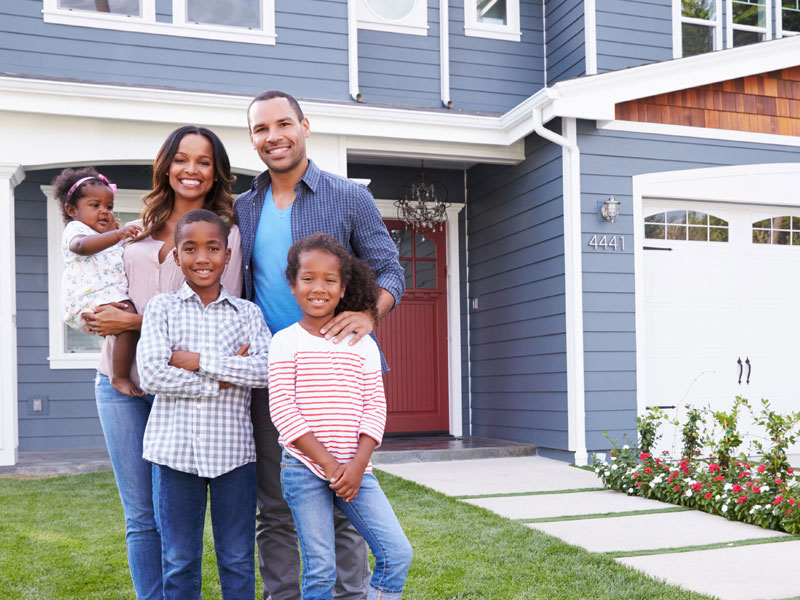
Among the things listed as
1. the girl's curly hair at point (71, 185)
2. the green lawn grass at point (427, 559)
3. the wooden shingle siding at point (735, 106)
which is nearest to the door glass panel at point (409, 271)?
the wooden shingle siding at point (735, 106)

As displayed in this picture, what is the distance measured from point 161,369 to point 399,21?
604 centimetres

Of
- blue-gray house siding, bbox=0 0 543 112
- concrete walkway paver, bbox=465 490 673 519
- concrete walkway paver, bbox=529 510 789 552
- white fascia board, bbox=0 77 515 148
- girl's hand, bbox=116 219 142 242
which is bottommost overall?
concrete walkway paver, bbox=465 490 673 519

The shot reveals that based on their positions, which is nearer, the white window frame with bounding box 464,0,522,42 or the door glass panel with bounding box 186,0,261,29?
the door glass panel with bounding box 186,0,261,29

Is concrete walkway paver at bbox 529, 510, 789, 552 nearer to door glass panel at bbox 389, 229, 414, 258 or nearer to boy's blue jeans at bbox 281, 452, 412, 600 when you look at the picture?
boy's blue jeans at bbox 281, 452, 412, 600

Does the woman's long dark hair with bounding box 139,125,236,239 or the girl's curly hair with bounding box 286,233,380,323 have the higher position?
the woman's long dark hair with bounding box 139,125,236,239

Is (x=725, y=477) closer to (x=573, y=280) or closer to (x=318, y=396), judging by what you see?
(x=573, y=280)

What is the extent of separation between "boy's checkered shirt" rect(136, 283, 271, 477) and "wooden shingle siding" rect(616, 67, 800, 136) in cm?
506

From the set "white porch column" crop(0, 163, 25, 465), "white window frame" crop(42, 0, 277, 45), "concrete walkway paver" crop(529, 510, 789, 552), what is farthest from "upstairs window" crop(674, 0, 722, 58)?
"white porch column" crop(0, 163, 25, 465)

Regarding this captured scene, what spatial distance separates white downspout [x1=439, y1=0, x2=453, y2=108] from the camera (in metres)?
7.33

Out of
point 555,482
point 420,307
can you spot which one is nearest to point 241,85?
point 420,307

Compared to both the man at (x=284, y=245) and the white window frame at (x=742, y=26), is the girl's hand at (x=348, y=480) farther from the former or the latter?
the white window frame at (x=742, y=26)

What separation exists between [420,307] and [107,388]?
5.76 m

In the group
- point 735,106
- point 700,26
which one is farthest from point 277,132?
point 700,26

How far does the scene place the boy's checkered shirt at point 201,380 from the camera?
2.05m
